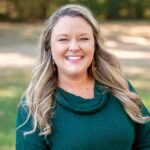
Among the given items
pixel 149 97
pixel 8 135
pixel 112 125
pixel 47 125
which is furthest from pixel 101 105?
pixel 149 97

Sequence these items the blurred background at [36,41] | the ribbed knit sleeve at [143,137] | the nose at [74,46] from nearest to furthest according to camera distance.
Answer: the nose at [74,46]
the ribbed knit sleeve at [143,137]
the blurred background at [36,41]

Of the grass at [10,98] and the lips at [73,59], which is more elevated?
the lips at [73,59]

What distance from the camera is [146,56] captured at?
14492 mm

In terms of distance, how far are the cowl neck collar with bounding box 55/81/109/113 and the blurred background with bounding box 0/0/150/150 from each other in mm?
3161

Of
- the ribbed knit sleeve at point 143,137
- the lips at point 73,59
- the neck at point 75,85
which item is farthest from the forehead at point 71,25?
the ribbed knit sleeve at point 143,137

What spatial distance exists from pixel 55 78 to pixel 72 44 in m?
0.21

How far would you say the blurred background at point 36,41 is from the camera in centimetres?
882

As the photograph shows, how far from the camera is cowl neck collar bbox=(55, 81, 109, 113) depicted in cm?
280

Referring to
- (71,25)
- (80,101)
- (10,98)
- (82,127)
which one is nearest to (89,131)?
(82,127)

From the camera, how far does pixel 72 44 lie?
2859 mm

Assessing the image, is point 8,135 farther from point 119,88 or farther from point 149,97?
point 119,88

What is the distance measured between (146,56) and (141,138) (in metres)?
11.6

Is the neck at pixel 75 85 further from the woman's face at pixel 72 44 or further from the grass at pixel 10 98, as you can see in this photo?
the grass at pixel 10 98

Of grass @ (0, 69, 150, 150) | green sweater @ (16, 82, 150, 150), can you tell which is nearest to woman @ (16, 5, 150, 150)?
green sweater @ (16, 82, 150, 150)
